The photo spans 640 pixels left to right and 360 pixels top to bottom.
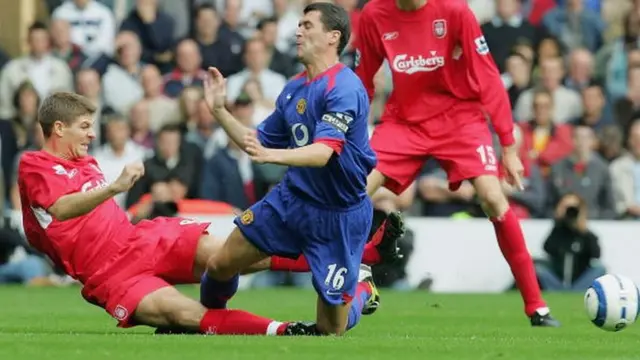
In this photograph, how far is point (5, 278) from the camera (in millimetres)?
→ 18547

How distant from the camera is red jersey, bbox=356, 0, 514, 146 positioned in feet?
41.6

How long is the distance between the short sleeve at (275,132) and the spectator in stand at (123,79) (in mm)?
9932

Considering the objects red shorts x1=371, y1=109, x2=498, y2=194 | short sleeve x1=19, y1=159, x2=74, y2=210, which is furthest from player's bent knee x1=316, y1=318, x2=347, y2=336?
red shorts x1=371, y1=109, x2=498, y2=194

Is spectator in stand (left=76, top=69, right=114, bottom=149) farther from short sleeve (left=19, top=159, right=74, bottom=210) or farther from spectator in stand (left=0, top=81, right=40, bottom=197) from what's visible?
short sleeve (left=19, top=159, right=74, bottom=210)

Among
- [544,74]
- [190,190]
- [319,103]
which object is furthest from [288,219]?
[544,74]

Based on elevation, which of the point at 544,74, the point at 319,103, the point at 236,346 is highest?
the point at 319,103

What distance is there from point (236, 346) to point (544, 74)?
11722 millimetres

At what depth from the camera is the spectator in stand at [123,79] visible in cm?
2069

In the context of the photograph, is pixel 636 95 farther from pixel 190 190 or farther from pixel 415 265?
pixel 190 190

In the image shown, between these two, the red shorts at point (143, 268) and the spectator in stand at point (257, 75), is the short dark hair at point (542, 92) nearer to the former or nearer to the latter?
the spectator in stand at point (257, 75)

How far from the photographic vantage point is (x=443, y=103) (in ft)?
42.7

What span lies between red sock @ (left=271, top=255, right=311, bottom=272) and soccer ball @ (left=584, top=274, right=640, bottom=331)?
1860 mm

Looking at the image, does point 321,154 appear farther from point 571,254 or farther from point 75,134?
point 571,254

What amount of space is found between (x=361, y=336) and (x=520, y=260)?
2.17m
